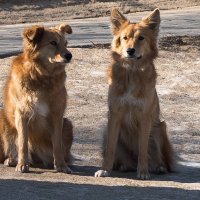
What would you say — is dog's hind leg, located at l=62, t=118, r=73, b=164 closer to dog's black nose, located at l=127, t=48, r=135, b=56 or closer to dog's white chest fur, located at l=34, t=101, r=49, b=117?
dog's white chest fur, located at l=34, t=101, r=49, b=117

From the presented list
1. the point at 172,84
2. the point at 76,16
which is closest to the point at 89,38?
the point at 172,84

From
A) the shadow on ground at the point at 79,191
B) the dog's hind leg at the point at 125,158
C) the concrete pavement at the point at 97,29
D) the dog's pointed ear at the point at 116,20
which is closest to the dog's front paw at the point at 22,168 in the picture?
the shadow on ground at the point at 79,191

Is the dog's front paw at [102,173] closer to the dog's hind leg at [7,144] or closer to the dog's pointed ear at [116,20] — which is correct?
the dog's hind leg at [7,144]

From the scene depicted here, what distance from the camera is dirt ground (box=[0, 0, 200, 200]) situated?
26.0 ft

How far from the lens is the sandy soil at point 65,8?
90.2ft

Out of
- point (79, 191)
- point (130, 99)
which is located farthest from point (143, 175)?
point (79, 191)

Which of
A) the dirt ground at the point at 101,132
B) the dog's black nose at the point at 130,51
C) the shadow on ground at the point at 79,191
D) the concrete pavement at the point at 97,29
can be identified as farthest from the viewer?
the concrete pavement at the point at 97,29

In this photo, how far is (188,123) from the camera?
1217 cm

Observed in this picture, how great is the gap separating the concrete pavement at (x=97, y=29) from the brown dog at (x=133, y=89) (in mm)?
8406

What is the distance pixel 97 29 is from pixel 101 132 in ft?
38.9

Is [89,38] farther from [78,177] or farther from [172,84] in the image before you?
[78,177]

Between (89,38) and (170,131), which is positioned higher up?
(89,38)

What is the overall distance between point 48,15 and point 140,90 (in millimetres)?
19324

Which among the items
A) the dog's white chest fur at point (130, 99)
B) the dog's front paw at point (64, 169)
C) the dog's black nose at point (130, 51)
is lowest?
the dog's front paw at point (64, 169)
